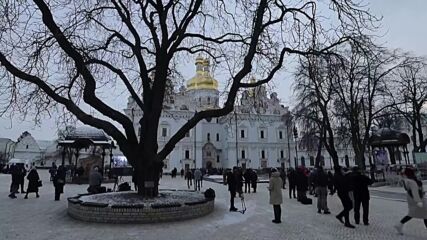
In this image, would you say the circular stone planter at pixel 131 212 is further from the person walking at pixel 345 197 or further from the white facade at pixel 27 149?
the white facade at pixel 27 149

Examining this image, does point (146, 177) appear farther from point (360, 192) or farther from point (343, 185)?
point (360, 192)

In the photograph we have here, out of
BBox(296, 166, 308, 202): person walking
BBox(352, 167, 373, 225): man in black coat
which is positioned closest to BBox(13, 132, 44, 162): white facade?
BBox(296, 166, 308, 202): person walking

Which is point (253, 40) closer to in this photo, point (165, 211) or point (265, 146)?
point (165, 211)

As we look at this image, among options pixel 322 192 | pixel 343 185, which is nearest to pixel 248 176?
pixel 322 192

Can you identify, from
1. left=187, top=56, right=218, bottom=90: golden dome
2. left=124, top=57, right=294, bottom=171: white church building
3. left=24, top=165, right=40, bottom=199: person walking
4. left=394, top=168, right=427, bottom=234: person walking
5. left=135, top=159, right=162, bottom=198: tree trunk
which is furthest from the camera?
left=187, top=56, right=218, bottom=90: golden dome

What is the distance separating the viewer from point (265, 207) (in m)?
14.0

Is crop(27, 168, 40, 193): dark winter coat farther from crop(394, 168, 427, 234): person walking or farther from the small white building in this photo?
the small white building

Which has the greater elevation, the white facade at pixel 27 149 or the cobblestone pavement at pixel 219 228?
the white facade at pixel 27 149

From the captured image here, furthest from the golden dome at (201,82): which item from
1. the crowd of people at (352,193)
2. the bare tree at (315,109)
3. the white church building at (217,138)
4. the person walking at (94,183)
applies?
the crowd of people at (352,193)

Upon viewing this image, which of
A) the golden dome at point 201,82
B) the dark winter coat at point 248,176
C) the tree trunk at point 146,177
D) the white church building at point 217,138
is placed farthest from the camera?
the golden dome at point 201,82

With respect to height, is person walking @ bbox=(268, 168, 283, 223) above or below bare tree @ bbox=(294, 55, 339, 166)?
below

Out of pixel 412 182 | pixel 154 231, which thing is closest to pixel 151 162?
pixel 154 231

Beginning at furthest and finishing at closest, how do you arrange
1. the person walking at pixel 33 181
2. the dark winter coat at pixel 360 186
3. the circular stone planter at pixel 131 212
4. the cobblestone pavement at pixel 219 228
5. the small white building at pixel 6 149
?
the small white building at pixel 6 149 → the person walking at pixel 33 181 → the circular stone planter at pixel 131 212 → the dark winter coat at pixel 360 186 → the cobblestone pavement at pixel 219 228

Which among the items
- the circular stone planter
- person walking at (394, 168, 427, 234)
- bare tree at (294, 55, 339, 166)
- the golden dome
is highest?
the golden dome
